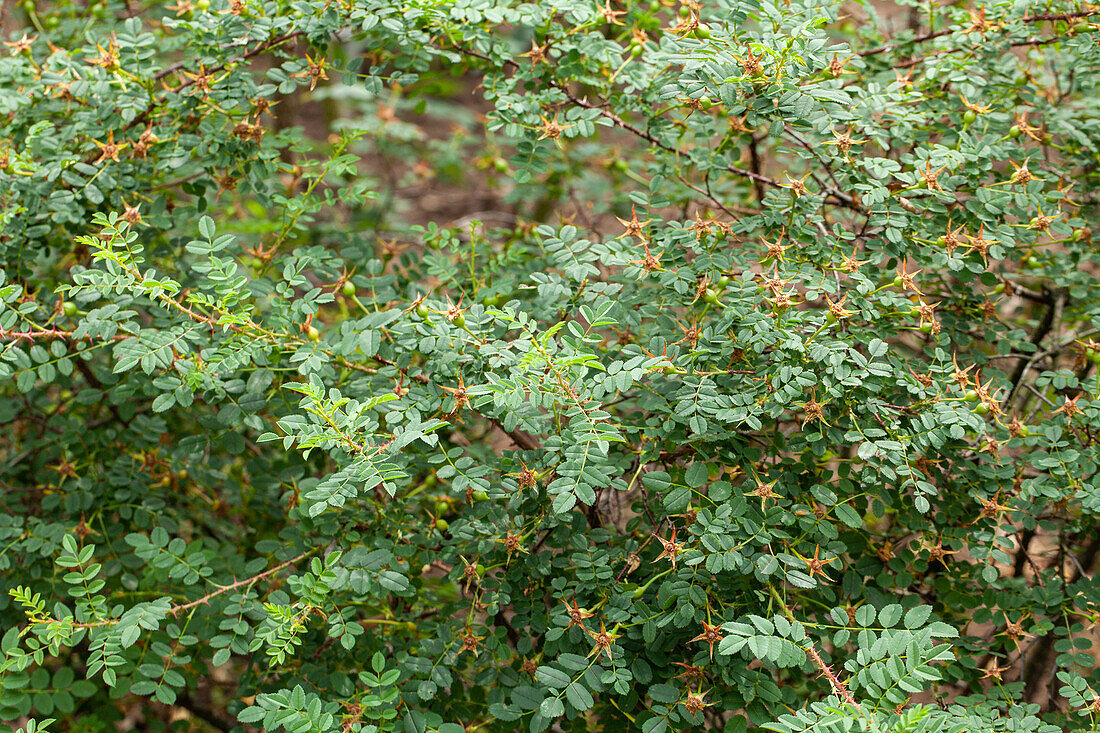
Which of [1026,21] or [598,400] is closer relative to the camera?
[598,400]

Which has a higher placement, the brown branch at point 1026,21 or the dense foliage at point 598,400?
the brown branch at point 1026,21

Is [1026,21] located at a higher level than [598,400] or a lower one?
higher

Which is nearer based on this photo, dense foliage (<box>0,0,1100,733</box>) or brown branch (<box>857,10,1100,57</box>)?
dense foliage (<box>0,0,1100,733</box>)

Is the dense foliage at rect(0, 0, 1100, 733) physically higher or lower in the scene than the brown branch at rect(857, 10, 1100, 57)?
lower

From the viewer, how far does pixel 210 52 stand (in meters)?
1.94

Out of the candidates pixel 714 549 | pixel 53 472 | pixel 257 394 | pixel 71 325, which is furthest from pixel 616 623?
pixel 53 472

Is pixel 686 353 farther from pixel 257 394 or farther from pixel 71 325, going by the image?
pixel 71 325

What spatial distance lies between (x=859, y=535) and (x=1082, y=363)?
69 centimetres

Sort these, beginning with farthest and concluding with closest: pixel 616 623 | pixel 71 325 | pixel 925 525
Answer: pixel 71 325
pixel 925 525
pixel 616 623

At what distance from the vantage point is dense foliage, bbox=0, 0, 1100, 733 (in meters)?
1.56

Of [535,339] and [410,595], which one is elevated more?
[535,339]

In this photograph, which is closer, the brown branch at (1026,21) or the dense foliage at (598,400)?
the dense foliage at (598,400)

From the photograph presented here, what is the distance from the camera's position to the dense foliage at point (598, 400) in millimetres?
1562

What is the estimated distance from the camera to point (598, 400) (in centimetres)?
152
